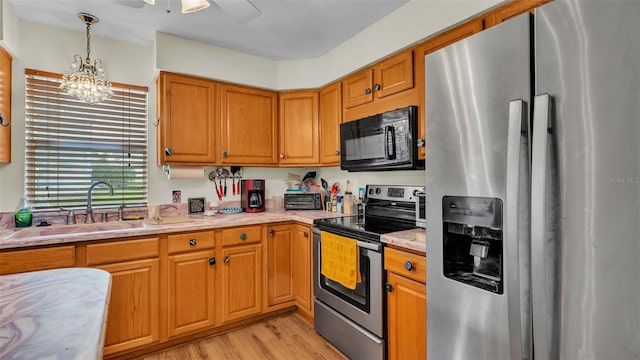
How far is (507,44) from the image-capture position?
1.06 metres

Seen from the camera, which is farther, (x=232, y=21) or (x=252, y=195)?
(x=252, y=195)

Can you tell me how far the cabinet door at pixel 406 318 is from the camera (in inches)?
60.5

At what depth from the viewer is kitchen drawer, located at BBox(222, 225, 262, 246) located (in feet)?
7.98

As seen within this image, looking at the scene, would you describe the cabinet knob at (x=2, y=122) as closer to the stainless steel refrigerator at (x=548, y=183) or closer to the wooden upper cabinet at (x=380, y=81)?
the wooden upper cabinet at (x=380, y=81)

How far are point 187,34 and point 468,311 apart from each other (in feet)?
8.97

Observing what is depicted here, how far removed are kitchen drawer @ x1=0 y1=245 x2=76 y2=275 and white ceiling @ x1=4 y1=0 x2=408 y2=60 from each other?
1.57 metres

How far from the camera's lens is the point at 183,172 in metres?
2.68

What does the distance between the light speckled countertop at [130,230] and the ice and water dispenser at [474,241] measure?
0.77 feet

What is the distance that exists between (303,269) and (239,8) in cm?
200

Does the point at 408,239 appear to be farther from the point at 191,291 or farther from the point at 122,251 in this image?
the point at 122,251

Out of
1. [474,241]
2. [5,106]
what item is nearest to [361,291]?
[474,241]

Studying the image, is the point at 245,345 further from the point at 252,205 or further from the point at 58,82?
the point at 58,82

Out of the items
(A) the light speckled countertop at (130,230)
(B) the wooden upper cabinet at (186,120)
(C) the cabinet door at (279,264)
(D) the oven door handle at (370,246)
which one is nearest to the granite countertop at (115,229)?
(A) the light speckled countertop at (130,230)

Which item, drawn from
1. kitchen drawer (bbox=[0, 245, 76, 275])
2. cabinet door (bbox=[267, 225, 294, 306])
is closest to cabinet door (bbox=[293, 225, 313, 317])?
cabinet door (bbox=[267, 225, 294, 306])
